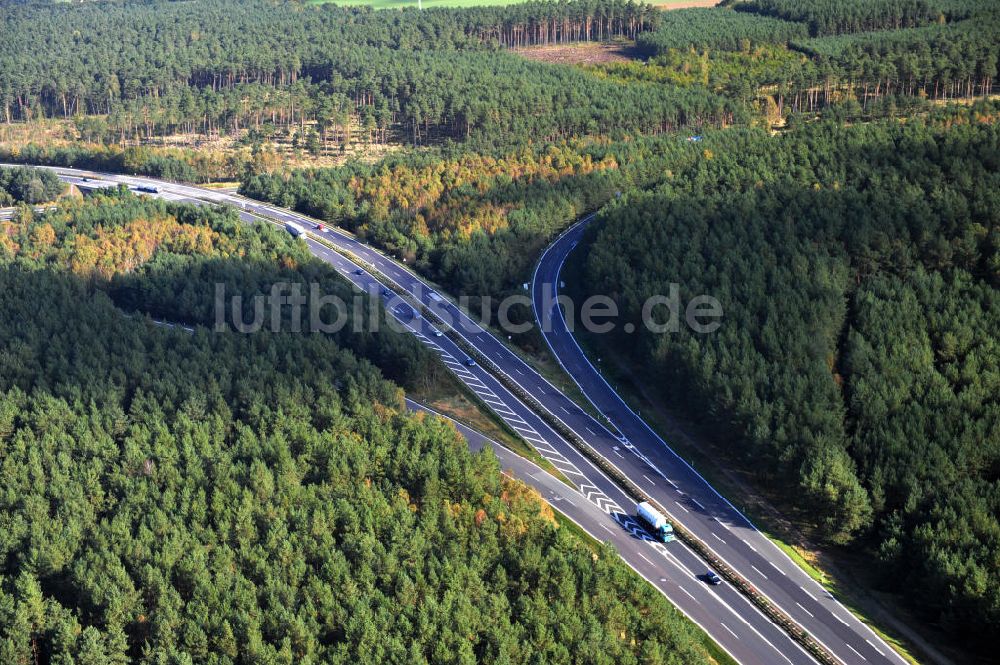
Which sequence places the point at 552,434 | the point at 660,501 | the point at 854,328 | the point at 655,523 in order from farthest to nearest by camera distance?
the point at 854,328 → the point at 552,434 → the point at 660,501 → the point at 655,523

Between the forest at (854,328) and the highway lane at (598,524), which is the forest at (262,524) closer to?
the highway lane at (598,524)

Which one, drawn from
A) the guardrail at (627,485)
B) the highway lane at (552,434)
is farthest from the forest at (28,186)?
the guardrail at (627,485)

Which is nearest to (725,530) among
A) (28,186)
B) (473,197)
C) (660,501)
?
(660,501)

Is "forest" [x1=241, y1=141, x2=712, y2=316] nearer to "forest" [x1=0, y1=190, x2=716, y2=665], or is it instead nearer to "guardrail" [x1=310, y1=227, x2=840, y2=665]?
"guardrail" [x1=310, y1=227, x2=840, y2=665]

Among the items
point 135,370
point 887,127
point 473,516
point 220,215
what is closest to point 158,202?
point 220,215

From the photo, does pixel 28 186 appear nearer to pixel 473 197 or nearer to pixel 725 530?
pixel 473 197

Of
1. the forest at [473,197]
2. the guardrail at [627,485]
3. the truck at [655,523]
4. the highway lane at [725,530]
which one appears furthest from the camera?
the forest at [473,197]

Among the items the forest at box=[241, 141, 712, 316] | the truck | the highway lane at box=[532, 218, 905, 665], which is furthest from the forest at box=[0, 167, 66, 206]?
the truck
